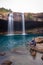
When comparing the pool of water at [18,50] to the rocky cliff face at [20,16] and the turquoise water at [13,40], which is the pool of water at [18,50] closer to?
the turquoise water at [13,40]

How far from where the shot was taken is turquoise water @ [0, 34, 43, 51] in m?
1.86

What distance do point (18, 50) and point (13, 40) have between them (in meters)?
0.18

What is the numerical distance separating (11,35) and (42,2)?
75 cm

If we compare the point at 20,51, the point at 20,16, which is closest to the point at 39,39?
the point at 20,51

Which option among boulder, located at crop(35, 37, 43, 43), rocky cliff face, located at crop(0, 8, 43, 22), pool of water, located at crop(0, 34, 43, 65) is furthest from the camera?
rocky cliff face, located at crop(0, 8, 43, 22)

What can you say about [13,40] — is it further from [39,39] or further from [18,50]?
[39,39]

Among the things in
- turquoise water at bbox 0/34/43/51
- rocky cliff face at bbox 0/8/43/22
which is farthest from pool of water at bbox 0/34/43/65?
rocky cliff face at bbox 0/8/43/22

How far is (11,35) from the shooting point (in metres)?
1.93

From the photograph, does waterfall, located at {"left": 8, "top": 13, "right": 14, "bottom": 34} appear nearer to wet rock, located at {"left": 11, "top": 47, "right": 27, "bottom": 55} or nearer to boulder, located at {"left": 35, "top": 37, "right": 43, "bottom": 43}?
wet rock, located at {"left": 11, "top": 47, "right": 27, "bottom": 55}

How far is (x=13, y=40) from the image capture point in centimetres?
191

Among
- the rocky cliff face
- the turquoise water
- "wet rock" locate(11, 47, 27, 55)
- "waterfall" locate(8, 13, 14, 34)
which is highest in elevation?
the rocky cliff face

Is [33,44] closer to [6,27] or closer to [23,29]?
[23,29]

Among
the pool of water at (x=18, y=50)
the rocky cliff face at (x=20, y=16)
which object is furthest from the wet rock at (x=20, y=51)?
the rocky cliff face at (x=20, y=16)

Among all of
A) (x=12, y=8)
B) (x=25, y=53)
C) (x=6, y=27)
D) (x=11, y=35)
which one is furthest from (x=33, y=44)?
(x=12, y=8)
